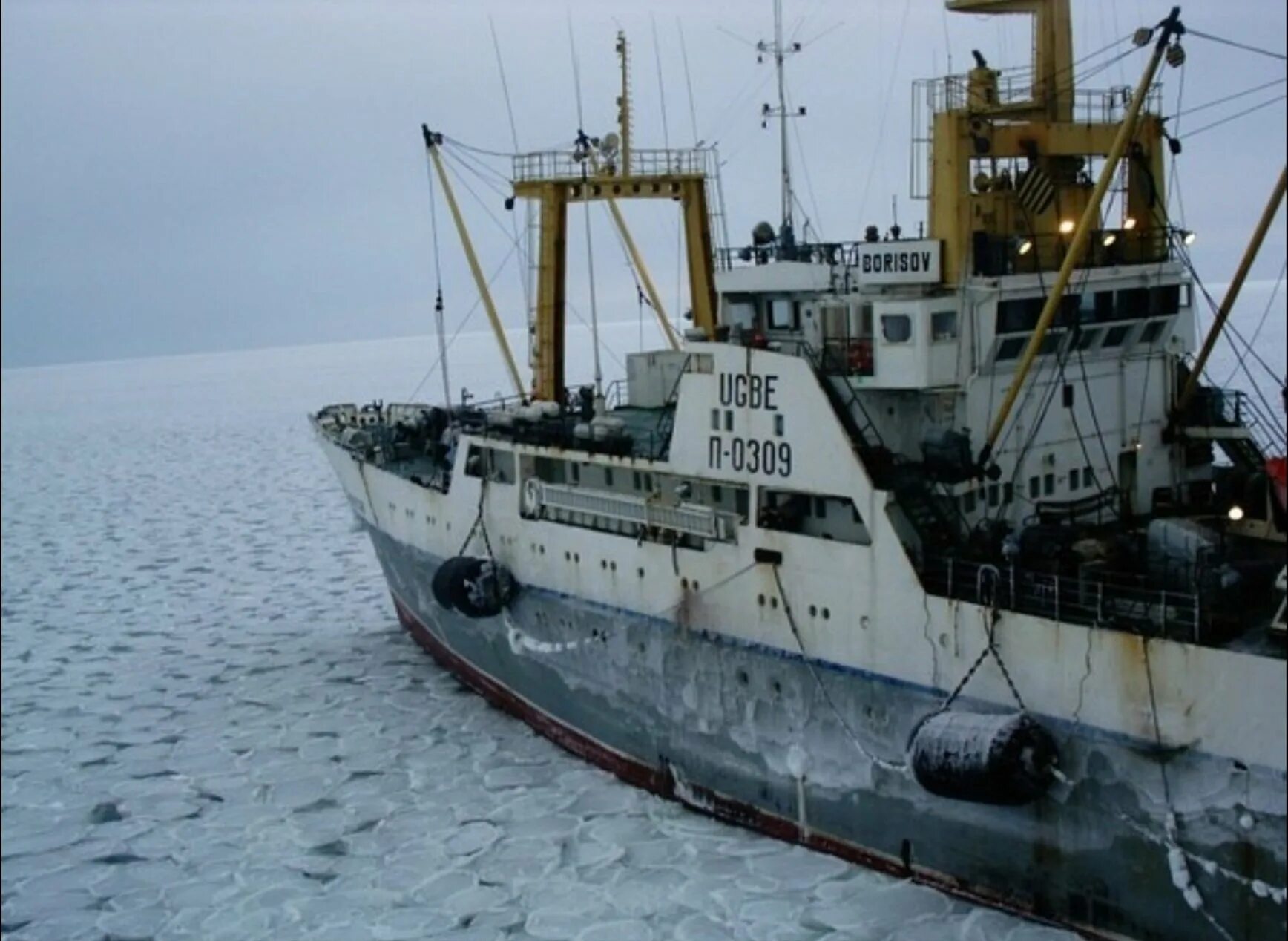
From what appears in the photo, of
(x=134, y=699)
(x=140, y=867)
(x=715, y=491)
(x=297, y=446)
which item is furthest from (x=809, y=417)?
(x=297, y=446)

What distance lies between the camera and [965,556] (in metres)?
15.2

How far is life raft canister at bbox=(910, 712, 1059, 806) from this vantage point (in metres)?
13.3

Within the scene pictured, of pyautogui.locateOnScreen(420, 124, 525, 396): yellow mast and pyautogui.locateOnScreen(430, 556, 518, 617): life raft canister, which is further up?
pyautogui.locateOnScreen(420, 124, 525, 396): yellow mast

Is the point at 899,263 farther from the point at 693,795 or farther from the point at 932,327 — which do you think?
the point at 693,795

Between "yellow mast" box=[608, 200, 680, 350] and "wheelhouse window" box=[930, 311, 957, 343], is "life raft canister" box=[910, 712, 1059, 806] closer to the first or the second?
"wheelhouse window" box=[930, 311, 957, 343]

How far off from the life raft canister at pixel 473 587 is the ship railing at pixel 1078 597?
822cm

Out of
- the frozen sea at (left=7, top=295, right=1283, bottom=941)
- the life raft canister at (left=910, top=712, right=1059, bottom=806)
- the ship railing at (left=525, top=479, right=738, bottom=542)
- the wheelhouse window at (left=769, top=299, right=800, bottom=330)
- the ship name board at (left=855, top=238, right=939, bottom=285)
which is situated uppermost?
the ship name board at (left=855, top=238, right=939, bottom=285)

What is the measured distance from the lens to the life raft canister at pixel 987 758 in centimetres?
1326

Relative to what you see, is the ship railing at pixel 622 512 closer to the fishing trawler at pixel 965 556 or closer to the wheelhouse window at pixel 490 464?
the fishing trawler at pixel 965 556

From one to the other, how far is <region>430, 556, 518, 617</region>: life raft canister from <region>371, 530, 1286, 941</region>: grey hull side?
1.44 ft

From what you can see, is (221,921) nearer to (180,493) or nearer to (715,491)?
(715,491)

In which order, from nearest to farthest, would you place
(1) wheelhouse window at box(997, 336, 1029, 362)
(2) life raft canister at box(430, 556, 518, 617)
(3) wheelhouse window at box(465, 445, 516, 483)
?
(1) wheelhouse window at box(997, 336, 1029, 362), (2) life raft canister at box(430, 556, 518, 617), (3) wheelhouse window at box(465, 445, 516, 483)

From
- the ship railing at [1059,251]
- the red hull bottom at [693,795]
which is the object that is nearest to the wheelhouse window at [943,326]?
the ship railing at [1059,251]

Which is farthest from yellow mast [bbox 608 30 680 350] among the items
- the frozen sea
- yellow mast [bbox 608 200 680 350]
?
the frozen sea
